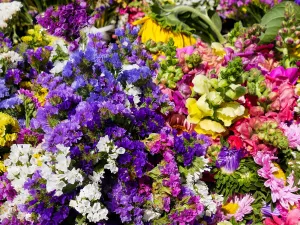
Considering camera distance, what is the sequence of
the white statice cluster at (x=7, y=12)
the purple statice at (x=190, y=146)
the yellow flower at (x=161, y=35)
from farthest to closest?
1. the yellow flower at (x=161, y=35)
2. the white statice cluster at (x=7, y=12)
3. the purple statice at (x=190, y=146)

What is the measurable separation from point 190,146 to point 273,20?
2.68ft

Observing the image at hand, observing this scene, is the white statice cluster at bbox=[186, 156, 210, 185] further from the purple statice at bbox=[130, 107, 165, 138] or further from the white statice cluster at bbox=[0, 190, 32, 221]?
the white statice cluster at bbox=[0, 190, 32, 221]

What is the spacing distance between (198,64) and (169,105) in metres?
0.25

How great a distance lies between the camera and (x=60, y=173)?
1.06 metres

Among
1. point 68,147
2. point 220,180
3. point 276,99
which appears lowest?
point 220,180

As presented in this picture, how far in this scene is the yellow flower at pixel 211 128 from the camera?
1403 mm

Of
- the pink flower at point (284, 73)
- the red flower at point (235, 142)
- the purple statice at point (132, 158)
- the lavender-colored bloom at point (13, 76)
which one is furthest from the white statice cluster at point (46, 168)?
the pink flower at point (284, 73)

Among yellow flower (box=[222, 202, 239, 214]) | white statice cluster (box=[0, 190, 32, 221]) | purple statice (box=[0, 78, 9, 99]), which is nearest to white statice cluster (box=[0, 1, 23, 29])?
purple statice (box=[0, 78, 9, 99])

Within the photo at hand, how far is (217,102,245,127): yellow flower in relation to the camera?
1380mm

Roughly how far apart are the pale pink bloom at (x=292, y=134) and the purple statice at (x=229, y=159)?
0.16 m

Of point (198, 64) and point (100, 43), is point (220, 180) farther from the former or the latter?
point (100, 43)

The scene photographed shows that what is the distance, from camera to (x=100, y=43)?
1361 millimetres

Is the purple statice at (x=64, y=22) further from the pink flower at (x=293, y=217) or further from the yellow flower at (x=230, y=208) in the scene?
the pink flower at (x=293, y=217)

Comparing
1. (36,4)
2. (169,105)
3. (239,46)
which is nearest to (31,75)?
(169,105)
